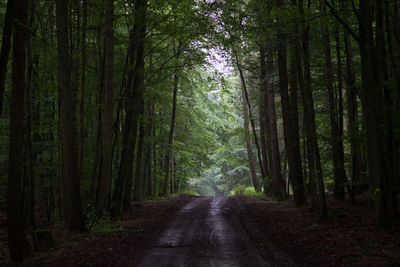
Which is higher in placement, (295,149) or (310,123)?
(310,123)

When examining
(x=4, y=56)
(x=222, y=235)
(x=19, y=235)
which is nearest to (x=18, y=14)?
(x=4, y=56)

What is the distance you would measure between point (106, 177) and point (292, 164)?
8.18m

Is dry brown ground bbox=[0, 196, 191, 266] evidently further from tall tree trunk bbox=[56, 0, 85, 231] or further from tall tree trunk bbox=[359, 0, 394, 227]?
tall tree trunk bbox=[359, 0, 394, 227]

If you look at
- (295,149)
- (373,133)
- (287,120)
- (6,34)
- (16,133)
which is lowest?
(295,149)

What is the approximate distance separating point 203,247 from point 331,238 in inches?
120

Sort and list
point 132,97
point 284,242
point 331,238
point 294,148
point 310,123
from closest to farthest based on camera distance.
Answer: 1. point 331,238
2. point 284,242
3. point 310,123
4. point 132,97
5. point 294,148

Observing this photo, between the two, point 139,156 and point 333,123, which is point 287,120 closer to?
point 333,123

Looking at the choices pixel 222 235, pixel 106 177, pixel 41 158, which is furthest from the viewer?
pixel 41 158

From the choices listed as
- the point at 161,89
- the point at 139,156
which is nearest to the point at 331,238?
the point at 161,89

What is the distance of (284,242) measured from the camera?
8.21 metres

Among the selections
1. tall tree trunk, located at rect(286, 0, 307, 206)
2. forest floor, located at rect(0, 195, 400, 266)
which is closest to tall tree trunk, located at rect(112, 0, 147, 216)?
forest floor, located at rect(0, 195, 400, 266)

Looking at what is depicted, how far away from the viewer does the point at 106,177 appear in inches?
483

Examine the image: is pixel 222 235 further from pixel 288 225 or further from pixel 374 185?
pixel 374 185

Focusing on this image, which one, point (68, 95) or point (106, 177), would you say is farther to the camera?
point (106, 177)
